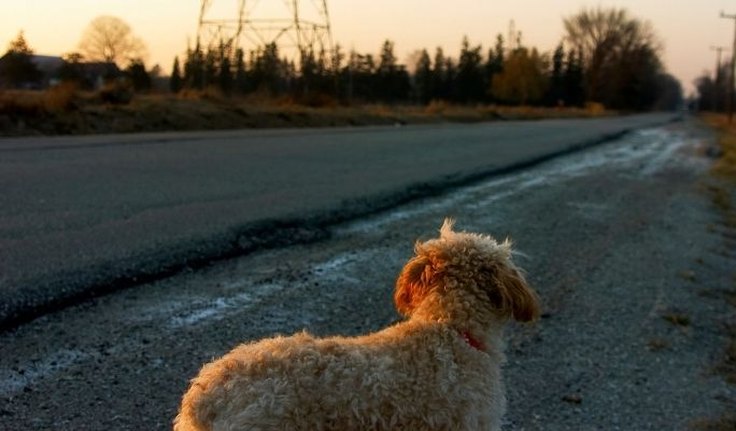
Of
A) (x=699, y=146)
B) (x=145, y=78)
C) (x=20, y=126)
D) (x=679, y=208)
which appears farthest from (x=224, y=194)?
(x=145, y=78)

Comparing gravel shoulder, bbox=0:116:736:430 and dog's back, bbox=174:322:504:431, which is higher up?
dog's back, bbox=174:322:504:431

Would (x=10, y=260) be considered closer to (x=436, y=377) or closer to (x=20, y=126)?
(x=436, y=377)

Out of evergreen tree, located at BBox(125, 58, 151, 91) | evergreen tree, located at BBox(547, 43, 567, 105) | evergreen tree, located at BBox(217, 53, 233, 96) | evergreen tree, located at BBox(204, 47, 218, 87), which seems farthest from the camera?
evergreen tree, located at BBox(547, 43, 567, 105)

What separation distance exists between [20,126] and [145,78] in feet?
111

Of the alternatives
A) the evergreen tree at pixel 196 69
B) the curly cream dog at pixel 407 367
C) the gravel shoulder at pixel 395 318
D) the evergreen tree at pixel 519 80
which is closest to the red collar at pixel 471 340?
the curly cream dog at pixel 407 367

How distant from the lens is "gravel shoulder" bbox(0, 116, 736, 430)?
4793mm

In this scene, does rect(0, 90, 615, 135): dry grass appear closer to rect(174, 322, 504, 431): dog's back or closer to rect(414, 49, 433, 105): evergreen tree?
rect(174, 322, 504, 431): dog's back

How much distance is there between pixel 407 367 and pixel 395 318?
3.55 meters

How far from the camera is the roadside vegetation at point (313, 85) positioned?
28438 millimetres

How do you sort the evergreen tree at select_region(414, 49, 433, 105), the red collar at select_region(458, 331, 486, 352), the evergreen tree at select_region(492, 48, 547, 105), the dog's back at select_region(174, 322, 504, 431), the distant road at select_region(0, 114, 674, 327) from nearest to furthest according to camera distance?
the dog's back at select_region(174, 322, 504, 431)
the red collar at select_region(458, 331, 486, 352)
the distant road at select_region(0, 114, 674, 327)
the evergreen tree at select_region(492, 48, 547, 105)
the evergreen tree at select_region(414, 49, 433, 105)

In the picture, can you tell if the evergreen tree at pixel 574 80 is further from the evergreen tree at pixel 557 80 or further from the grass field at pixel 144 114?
the grass field at pixel 144 114

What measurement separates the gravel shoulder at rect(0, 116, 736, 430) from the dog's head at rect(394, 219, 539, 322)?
1636 millimetres

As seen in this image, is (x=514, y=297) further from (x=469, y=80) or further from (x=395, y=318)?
(x=469, y=80)

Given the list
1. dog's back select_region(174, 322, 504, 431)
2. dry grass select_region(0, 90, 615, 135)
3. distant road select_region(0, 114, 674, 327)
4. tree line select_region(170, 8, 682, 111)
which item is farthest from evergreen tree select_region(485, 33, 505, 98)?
dog's back select_region(174, 322, 504, 431)
